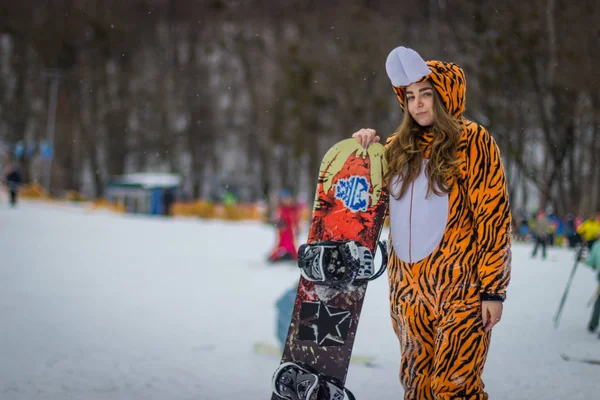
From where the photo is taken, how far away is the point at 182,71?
23984mm

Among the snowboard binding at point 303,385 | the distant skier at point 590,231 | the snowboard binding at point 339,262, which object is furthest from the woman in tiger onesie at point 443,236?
the distant skier at point 590,231

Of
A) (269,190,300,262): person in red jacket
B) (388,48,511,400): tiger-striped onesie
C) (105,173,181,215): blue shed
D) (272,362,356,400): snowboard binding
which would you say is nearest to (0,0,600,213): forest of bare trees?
(269,190,300,262): person in red jacket

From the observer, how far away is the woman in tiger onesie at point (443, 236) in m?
2.11

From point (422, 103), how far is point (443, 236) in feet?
1.58

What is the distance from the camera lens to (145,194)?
21.0 metres

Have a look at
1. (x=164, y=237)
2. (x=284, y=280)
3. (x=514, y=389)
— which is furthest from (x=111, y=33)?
(x=514, y=389)

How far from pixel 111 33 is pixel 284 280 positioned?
10.6 m

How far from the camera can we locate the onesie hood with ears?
223 centimetres

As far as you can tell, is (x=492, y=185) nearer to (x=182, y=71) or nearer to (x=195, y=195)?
(x=182, y=71)

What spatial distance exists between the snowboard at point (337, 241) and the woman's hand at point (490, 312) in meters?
0.52

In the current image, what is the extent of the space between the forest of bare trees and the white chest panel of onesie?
8.63 feet

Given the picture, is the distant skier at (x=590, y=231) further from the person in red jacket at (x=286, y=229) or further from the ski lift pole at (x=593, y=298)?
the person in red jacket at (x=286, y=229)

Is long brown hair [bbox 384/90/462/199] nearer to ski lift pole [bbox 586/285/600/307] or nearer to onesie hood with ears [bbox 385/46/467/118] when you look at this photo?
onesie hood with ears [bbox 385/46/467/118]

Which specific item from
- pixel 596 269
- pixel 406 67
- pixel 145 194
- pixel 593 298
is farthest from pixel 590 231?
pixel 145 194
